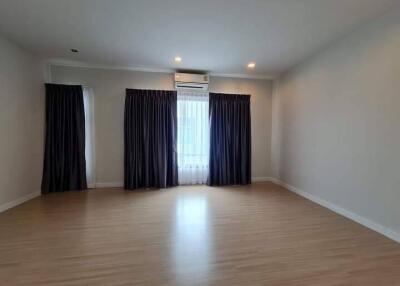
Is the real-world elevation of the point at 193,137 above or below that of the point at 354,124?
below

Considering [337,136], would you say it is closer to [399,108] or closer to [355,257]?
[399,108]

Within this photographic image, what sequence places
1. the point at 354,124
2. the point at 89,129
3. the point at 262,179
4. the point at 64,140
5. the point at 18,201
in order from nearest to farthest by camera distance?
the point at 354,124, the point at 18,201, the point at 64,140, the point at 89,129, the point at 262,179

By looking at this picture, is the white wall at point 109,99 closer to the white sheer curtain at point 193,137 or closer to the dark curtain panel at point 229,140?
the white sheer curtain at point 193,137

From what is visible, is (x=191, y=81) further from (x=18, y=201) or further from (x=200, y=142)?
(x=18, y=201)

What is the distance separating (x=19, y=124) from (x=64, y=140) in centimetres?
81

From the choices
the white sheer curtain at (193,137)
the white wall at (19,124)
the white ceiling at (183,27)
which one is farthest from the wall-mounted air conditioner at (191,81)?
the white wall at (19,124)

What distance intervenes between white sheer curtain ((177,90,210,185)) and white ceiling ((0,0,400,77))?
3.26ft

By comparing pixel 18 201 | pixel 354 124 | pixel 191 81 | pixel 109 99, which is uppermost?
pixel 191 81

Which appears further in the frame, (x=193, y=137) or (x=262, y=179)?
(x=262, y=179)

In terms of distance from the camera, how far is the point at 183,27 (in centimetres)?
290

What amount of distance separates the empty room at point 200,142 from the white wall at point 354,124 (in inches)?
0.8

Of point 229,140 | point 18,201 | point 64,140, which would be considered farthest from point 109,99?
point 229,140

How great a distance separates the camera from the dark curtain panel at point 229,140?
16.2ft

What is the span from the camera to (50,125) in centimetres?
419
